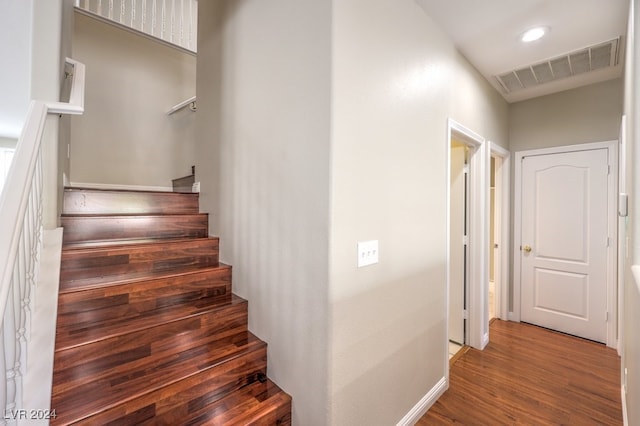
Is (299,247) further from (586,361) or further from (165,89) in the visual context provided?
(165,89)

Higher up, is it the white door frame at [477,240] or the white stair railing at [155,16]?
the white stair railing at [155,16]

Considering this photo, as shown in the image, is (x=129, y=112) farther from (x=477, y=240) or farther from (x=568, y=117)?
(x=568, y=117)

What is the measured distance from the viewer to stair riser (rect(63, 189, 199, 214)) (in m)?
2.19

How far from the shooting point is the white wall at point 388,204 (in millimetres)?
1413

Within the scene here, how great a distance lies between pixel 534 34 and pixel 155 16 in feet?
13.7

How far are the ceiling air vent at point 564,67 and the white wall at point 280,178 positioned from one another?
7.94ft

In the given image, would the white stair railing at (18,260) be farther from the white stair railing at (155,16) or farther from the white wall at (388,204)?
the white stair railing at (155,16)

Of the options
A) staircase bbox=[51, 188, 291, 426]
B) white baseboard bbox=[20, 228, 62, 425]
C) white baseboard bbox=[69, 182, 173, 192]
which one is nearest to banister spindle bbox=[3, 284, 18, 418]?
white baseboard bbox=[20, 228, 62, 425]

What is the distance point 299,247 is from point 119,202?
1781 millimetres

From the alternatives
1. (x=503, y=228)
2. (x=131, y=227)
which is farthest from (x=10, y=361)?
(x=503, y=228)

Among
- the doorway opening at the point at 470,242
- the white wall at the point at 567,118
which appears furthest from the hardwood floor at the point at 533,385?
the white wall at the point at 567,118

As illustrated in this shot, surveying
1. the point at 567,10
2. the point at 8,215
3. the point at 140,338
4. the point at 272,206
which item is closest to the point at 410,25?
the point at 567,10

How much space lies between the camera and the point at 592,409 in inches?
79.9

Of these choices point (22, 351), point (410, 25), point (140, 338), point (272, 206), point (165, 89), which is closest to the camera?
point (22, 351)
